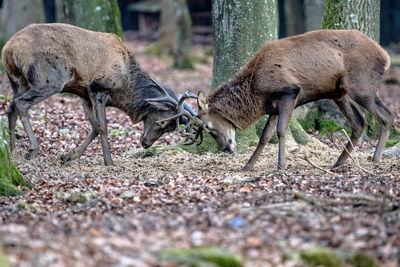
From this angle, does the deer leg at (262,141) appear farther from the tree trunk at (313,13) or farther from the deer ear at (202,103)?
the tree trunk at (313,13)

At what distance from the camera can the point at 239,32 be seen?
10031mm

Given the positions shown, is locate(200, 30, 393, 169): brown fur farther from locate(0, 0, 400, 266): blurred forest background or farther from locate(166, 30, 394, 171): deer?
locate(0, 0, 400, 266): blurred forest background

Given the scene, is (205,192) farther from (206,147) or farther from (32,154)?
(32,154)

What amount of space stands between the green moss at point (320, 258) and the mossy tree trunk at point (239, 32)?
5.47m

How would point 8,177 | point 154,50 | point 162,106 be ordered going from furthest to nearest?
point 154,50
point 162,106
point 8,177

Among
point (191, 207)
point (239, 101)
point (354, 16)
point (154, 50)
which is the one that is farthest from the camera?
point (154, 50)

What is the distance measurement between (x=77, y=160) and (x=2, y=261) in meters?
5.81

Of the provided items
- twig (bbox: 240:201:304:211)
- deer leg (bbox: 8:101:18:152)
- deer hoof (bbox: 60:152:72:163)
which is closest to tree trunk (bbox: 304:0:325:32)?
deer hoof (bbox: 60:152:72:163)

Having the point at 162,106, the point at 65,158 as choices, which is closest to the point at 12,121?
the point at 65,158

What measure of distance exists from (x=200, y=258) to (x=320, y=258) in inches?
37.7

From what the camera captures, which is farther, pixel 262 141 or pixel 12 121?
pixel 12 121

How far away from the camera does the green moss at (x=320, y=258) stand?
15.5 feet

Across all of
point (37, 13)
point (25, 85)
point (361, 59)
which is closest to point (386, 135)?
point (361, 59)

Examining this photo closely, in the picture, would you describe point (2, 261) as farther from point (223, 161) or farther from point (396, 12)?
point (396, 12)
